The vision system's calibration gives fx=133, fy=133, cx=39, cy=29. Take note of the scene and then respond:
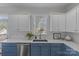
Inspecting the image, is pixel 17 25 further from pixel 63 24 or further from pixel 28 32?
pixel 63 24

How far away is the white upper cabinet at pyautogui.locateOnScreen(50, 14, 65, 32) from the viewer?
393 centimetres

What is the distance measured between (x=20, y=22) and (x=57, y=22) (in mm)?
1108

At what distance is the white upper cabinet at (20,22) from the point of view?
154 inches

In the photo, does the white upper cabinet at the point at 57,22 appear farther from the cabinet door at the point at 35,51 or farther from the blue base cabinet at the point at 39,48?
the cabinet door at the point at 35,51

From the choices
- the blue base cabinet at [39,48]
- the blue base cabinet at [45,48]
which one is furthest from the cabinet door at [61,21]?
the blue base cabinet at [39,48]

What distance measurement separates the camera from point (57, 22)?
13.0 feet

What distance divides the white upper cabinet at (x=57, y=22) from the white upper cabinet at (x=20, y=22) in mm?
735

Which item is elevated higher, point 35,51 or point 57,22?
point 57,22

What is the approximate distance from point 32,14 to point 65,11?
40.1 inches

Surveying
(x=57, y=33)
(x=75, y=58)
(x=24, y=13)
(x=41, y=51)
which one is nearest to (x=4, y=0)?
(x=75, y=58)

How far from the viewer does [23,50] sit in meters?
3.96

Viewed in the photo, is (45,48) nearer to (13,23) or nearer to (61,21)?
(61,21)

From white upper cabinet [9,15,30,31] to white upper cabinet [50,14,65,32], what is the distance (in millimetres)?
735

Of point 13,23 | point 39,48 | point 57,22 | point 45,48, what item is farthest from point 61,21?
point 13,23
